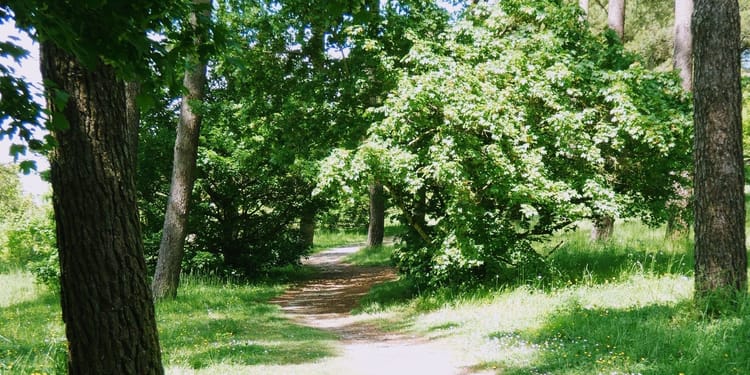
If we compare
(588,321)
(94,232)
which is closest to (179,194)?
(94,232)

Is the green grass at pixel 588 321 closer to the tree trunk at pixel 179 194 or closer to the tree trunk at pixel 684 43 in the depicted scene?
the tree trunk at pixel 179 194

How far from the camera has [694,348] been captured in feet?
17.1

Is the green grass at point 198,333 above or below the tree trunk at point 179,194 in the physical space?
below

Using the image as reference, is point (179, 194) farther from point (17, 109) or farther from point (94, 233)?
point (17, 109)

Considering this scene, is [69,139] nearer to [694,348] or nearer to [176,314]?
[694,348]

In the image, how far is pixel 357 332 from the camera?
9039 mm

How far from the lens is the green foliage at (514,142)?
9.05 meters

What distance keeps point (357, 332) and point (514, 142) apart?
409cm

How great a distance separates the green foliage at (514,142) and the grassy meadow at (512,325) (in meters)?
0.96

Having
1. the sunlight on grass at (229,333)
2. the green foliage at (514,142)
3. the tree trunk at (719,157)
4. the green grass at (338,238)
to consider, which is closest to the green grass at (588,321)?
the tree trunk at (719,157)

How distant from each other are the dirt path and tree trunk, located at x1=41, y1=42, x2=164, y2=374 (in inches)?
119

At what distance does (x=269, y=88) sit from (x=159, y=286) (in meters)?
4.90

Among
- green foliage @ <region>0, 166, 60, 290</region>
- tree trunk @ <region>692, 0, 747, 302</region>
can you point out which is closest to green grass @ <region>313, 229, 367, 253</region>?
green foliage @ <region>0, 166, 60, 290</region>

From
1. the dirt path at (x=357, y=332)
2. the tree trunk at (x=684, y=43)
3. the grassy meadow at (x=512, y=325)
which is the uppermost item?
the tree trunk at (x=684, y=43)
